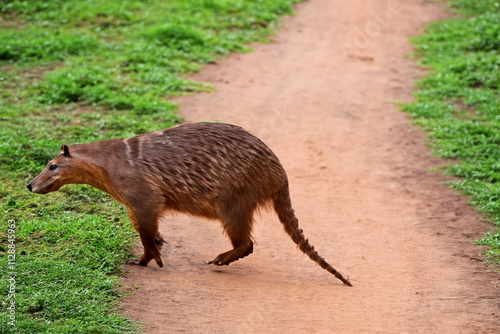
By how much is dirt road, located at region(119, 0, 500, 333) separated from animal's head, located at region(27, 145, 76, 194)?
117cm

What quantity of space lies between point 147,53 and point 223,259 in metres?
7.29

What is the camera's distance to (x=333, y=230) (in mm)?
7480

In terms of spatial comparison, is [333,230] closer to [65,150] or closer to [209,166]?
[209,166]

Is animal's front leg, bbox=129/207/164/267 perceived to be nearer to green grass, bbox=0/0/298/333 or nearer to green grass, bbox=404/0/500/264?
green grass, bbox=0/0/298/333

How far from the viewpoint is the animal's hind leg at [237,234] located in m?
6.19

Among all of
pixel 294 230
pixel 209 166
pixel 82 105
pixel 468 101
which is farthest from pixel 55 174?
pixel 468 101

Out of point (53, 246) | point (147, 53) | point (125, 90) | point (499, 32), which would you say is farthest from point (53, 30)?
point (499, 32)

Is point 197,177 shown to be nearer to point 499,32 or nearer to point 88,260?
point 88,260

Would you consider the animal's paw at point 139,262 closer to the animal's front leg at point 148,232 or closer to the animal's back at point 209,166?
the animal's front leg at point 148,232

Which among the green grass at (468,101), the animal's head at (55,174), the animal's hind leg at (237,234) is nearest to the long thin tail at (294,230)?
the animal's hind leg at (237,234)

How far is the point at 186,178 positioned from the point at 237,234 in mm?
759

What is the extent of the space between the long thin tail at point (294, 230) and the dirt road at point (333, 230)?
0.64 feet

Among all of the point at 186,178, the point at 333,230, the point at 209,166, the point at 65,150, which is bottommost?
the point at 333,230

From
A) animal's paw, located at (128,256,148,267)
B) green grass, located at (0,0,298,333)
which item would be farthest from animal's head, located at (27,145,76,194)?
animal's paw, located at (128,256,148,267)
